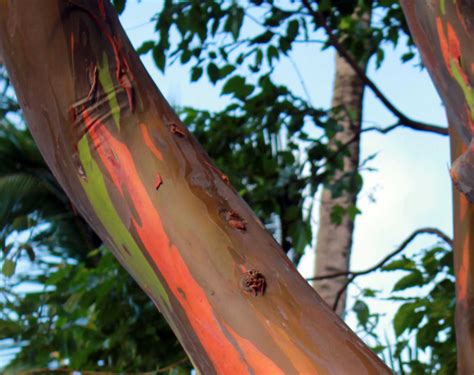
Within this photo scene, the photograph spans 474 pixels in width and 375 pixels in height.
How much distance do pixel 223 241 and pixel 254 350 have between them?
0.48 ft

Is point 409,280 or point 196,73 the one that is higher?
point 196,73

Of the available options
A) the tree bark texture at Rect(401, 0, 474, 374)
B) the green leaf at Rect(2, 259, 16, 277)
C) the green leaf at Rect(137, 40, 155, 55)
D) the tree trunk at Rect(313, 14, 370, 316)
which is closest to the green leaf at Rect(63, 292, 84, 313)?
the green leaf at Rect(2, 259, 16, 277)

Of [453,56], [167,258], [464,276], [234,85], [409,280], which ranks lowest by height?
[167,258]

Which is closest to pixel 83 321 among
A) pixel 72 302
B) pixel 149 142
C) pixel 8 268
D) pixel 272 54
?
pixel 72 302

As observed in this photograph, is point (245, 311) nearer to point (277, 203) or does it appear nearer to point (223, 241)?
point (223, 241)

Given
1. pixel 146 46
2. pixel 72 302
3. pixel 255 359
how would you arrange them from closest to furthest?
pixel 255 359 < pixel 72 302 < pixel 146 46

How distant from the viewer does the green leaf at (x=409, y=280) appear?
7.97ft

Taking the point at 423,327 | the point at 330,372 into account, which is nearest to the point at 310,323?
the point at 330,372

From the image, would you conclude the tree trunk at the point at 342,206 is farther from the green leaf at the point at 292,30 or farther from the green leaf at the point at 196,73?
the green leaf at the point at 196,73

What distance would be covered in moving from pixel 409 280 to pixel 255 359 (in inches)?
59.1

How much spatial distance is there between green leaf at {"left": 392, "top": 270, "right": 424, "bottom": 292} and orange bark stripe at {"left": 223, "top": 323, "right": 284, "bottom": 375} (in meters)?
1.49

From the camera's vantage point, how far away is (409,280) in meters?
2.43

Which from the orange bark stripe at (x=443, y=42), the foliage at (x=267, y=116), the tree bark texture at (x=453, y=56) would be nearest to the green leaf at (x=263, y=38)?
the foliage at (x=267, y=116)

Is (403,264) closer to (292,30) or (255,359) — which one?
(292,30)
